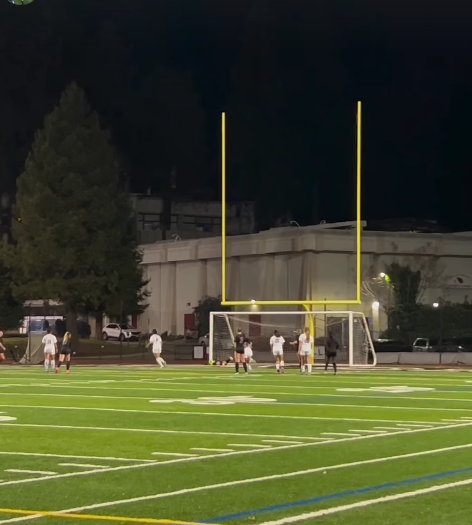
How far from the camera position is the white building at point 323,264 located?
6306cm

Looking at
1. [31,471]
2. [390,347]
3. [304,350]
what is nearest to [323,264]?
[390,347]

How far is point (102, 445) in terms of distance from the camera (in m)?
13.9

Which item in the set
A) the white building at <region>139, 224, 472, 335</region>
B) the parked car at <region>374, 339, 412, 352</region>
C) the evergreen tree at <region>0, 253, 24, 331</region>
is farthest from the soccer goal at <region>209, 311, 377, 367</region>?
the evergreen tree at <region>0, 253, 24, 331</region>

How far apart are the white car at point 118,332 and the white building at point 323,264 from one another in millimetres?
5009

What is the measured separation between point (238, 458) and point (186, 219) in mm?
82499

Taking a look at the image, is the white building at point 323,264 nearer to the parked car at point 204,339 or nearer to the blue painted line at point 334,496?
the parked car at point 204,339

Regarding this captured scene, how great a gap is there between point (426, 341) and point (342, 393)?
28.3m

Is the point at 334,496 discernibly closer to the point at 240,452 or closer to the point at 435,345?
the point at 240,452

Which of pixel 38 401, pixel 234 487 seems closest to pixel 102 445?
pixel 234 487

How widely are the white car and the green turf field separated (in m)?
49.6

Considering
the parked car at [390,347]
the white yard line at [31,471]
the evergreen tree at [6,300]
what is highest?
the evergreen tree at [6,300]

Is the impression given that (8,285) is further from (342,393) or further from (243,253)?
(342,393)

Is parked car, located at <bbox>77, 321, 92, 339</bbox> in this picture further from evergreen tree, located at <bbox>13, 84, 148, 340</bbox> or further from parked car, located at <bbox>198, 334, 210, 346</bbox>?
parked car, located at <bbox>198, 334, 210, 346</bbox>

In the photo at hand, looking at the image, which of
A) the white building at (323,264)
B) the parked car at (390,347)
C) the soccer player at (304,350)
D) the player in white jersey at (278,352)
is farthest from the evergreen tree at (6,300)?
the soccer player at (304,350)
